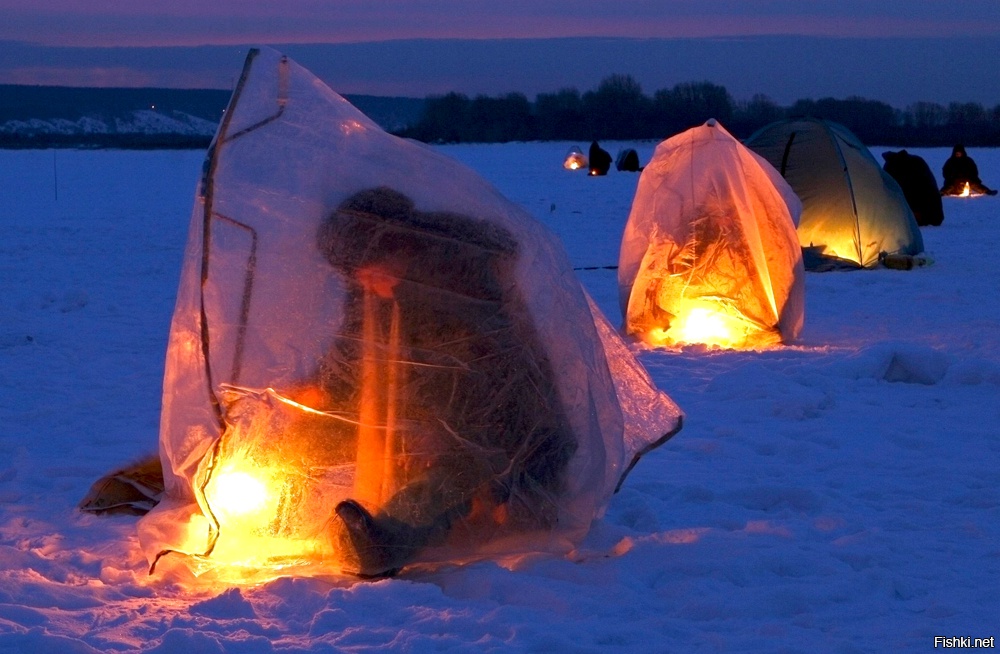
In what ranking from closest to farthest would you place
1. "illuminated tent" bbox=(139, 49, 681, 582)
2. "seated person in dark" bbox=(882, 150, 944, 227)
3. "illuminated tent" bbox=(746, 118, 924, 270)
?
1. "illuminated tent" bbox=(139, 49, 681, 582)
2. "illuminated tent" bbox=(746, 118, 924, 270)
3. "seated person in dark" bbox=(882, 150, 944, 227)

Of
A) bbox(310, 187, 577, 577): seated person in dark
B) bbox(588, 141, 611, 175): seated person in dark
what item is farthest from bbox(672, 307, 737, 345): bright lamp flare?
bbox(588, 141, 611, 175): seated person in dark

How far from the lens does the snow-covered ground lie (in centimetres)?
329

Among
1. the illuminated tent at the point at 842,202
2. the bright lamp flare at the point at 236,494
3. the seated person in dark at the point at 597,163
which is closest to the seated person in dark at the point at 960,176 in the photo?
the illuminated tent at the point at 842,202

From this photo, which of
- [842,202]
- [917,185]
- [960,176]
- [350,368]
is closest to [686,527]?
[350,368]

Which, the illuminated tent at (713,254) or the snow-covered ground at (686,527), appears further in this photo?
the illuminated tent at (713,254)

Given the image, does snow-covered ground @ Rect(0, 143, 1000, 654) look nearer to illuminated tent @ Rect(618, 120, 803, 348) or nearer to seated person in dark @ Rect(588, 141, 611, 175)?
illuminated tent @ Rect(618, 120, 803, 348)

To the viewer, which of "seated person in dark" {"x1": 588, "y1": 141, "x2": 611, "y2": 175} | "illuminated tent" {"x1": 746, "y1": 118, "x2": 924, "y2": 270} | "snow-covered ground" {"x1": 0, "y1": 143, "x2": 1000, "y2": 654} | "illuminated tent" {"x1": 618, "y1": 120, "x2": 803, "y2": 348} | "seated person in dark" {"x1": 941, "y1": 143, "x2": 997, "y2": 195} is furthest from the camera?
"seated person in dark" {"x1": 588, "y1": 141, "x2": 611, "y2": 175}

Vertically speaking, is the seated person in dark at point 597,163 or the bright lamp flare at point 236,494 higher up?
the seated person in dark at point 597,163

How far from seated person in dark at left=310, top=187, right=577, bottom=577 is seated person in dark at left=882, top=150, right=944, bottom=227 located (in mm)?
14077

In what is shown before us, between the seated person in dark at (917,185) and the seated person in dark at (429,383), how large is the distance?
46.2ft

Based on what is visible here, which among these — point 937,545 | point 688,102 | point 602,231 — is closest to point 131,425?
point 937,545

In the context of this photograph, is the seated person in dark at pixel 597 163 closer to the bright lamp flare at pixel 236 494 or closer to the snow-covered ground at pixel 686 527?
the snow-covered ground at pixel 686 527

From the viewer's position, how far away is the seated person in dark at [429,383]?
12.0ft

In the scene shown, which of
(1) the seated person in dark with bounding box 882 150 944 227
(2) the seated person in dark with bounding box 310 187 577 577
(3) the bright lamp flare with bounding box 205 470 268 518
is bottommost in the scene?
(3) the bright lamp flare with bounding box 205 470 268 518
